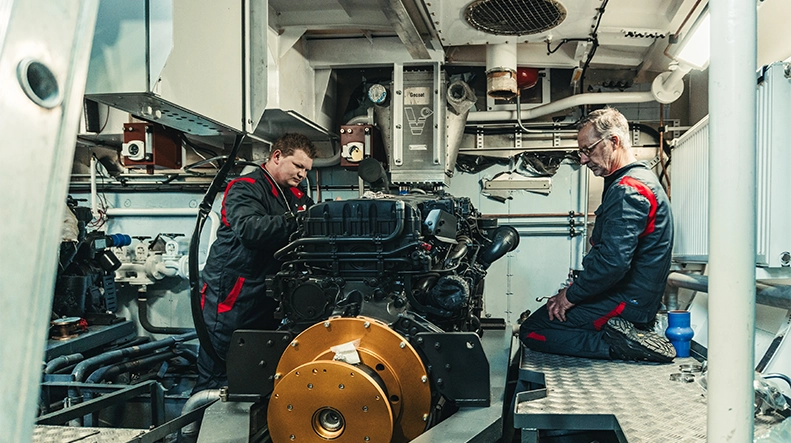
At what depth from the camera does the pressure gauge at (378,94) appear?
16.0 ft

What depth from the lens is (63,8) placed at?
534 millimetres

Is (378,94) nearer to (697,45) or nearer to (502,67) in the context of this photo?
(502,67)

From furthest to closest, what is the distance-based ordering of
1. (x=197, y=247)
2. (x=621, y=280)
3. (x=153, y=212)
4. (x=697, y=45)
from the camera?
(x=153, y=212)
(x=697, y=45)
(x=621, y=280)
(x=197, y=247)

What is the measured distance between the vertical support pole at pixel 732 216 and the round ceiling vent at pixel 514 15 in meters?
2.89

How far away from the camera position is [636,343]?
9.38 feet

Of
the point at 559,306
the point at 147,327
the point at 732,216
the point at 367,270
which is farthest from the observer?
the point at 147,327


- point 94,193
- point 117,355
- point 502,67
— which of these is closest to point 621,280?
point 502,67

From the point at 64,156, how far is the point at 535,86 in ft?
17.9

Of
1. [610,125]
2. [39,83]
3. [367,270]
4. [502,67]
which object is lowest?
[367,270]

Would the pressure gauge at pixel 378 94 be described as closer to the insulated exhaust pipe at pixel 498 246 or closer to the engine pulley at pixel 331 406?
the insulated exhaust pipe at pixel 498 246

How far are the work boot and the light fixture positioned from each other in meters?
1.82

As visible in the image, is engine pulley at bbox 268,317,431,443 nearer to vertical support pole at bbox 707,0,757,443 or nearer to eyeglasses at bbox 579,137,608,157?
vertical support pole at bbox 707,0,757,443

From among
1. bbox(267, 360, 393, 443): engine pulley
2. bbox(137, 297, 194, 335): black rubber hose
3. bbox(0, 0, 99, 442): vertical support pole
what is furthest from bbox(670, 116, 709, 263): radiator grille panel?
bbox(137, 297, 194, 335): black rubber hose

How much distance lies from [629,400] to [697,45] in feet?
8.32
